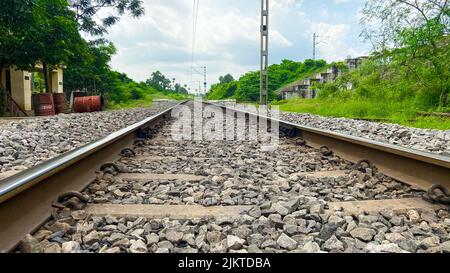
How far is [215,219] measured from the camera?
1853 millimetres

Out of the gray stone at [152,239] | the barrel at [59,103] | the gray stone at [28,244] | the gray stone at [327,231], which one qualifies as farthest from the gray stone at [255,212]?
the barrel at [59,103]

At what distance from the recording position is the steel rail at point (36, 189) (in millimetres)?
1531

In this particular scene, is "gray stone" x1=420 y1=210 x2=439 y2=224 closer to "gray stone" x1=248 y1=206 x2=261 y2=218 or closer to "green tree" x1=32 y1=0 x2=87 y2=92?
"gray stone" x1=248 y1=206 x2=261 y2=218

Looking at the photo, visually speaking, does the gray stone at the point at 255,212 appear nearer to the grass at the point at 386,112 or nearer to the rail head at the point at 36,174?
the rail head at the point at 36,174

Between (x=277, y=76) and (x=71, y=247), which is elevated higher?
(x=277, y=76)

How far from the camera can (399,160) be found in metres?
2.70

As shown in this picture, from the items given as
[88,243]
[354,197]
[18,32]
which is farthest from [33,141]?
[18,32]

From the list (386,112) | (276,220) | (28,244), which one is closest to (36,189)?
(28,244)

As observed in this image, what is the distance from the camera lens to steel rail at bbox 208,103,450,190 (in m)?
2.25

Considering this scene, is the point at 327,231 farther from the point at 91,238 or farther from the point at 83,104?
the point at 83,104

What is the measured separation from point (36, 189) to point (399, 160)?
237cm

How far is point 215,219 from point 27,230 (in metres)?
0.85

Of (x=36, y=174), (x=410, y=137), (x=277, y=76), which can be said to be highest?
(x=277, y=76)

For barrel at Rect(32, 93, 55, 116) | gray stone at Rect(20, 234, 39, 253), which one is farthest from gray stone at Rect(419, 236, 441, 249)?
barrel at Rect(32, 93, 55, 116)
